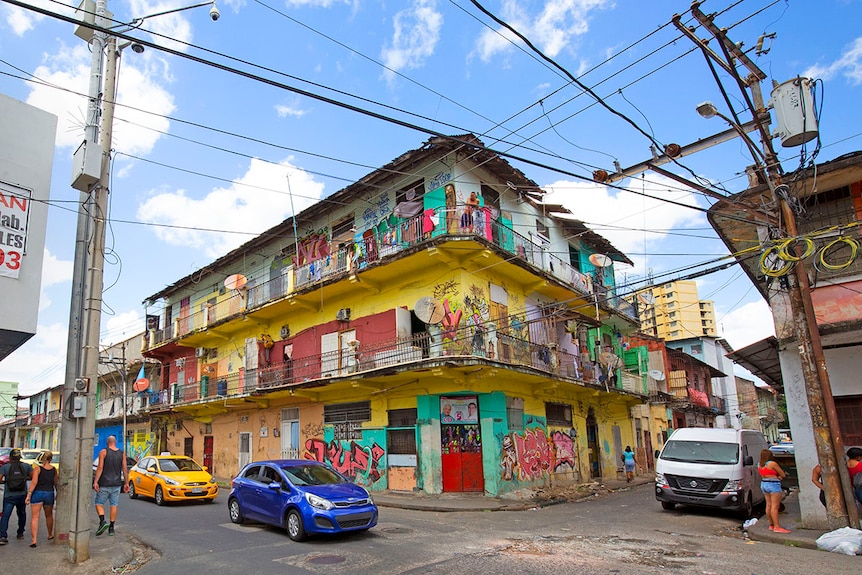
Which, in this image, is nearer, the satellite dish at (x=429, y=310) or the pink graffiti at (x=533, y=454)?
the satellite dish at (x=429, y=310)

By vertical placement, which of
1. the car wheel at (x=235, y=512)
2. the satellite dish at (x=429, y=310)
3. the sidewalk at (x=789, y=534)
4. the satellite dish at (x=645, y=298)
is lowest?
the sidewalk at (x=789, y=534)

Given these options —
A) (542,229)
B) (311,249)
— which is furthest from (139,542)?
(542,229)

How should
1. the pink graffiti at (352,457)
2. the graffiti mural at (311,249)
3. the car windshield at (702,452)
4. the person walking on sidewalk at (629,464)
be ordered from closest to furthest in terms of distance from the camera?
the car windshield at (702,452), the pink graffiti at (352,457), the graffiti mural at (311,249), the person walking on sidewalk at (629,464)

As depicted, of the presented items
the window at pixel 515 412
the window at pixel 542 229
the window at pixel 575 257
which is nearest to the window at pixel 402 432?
the window at pixel 515 412

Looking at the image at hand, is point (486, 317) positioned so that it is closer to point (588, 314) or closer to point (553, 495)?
point (553, 495)

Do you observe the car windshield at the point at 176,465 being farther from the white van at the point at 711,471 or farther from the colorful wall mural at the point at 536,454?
the white van at the point at 711,471

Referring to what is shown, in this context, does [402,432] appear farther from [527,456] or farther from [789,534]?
[789,534]

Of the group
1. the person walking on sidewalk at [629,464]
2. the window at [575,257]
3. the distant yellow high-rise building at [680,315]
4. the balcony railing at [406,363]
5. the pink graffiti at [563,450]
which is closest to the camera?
the balcony railing at [406,363]

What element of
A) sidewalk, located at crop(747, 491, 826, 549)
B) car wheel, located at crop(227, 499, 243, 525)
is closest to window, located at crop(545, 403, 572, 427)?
sidewalk, located at crop(747, 491, 826, 549)

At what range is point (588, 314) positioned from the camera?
25156 mm

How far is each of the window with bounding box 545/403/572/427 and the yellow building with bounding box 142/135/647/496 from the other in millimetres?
78

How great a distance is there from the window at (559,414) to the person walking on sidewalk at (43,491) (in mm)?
15590

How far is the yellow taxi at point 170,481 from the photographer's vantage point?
53.3 ft

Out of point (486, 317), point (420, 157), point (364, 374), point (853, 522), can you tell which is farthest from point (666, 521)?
point (420, 157)
